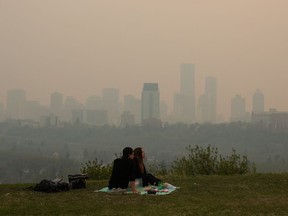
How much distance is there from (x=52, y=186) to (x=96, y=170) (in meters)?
7.39

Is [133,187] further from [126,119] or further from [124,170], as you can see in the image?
[126,119]

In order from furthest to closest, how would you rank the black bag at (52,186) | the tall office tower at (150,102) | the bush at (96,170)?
the tall office tower at (150,102) → the bush at (96,170) → the black bag at (52,186)

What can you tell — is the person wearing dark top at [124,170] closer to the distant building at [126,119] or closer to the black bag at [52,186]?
the black bag at [52,186]

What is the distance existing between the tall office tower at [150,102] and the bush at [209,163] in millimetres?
138981

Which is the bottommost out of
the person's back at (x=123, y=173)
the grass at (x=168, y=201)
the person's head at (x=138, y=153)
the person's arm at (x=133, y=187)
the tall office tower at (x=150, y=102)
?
the grass at (x=168, y=201)

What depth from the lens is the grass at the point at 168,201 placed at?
11289 millimetres

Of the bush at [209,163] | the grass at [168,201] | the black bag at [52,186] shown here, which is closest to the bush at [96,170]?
the bush at [209,163]

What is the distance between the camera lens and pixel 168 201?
42.1 ft

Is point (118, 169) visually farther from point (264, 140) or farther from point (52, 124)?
point (52, 124)

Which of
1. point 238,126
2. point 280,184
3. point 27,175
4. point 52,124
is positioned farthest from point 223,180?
point 52,124

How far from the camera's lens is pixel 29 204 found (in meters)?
12.4

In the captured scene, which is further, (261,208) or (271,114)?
(271,114)

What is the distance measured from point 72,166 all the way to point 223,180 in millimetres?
116714

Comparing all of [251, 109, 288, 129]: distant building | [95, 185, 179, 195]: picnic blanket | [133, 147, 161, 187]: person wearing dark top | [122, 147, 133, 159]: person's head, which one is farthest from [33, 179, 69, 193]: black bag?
[251, 109, 288, 129]: distant building
